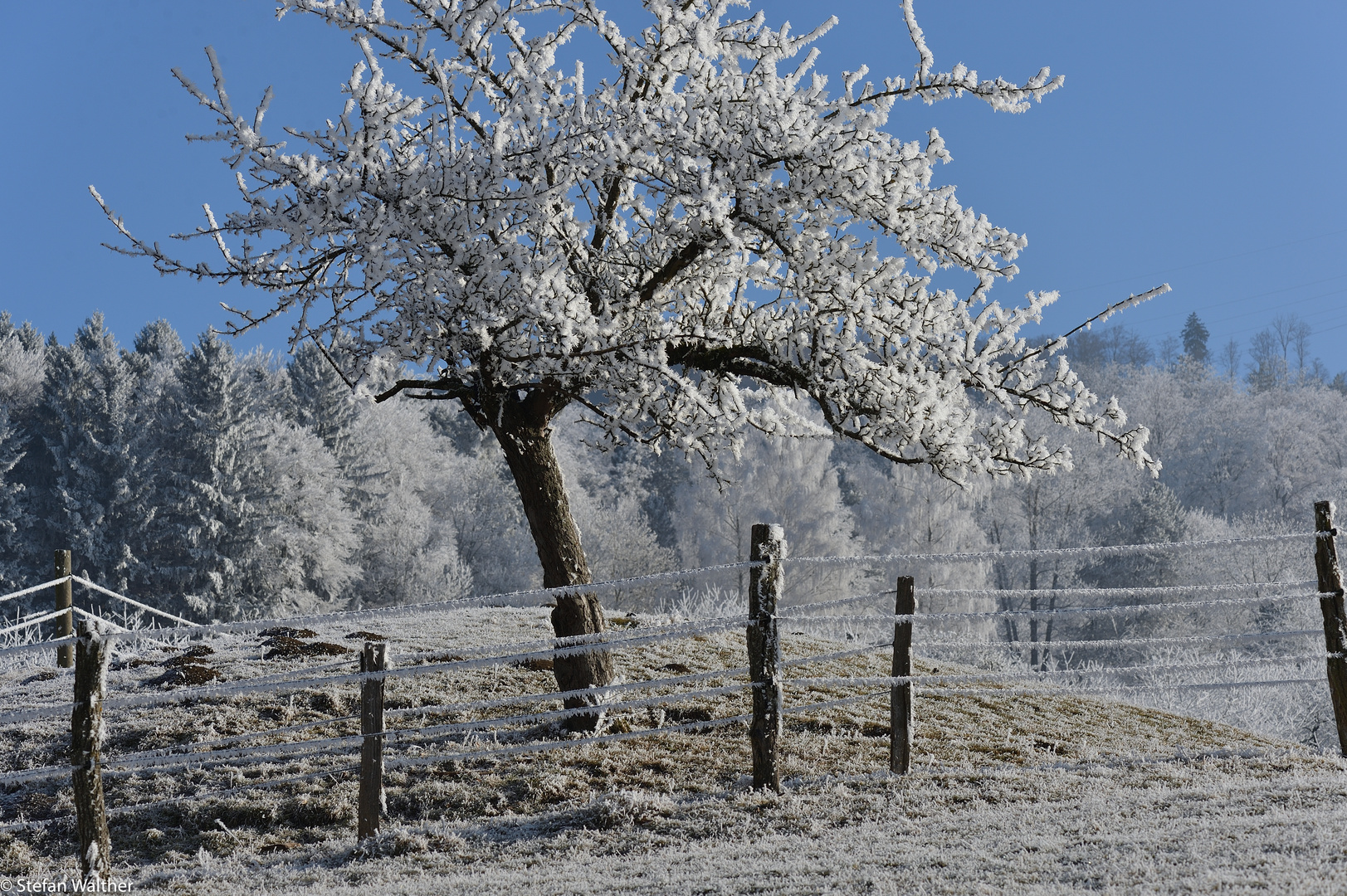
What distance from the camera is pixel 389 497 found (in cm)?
3994

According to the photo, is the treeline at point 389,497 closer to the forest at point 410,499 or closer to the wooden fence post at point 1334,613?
the forest at point 410,499

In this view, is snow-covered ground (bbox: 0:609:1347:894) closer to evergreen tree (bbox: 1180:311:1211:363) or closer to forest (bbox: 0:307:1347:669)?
forest (bbox: 0:307:1347:669)

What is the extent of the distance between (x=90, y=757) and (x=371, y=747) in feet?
5.49

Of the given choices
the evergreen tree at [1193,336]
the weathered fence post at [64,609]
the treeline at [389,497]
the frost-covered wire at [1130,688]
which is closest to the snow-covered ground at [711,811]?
the frost-covered wire at [1130,688]

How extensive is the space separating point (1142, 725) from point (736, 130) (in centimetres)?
802

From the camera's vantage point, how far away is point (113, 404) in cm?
3456

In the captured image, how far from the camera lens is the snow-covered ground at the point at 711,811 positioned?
14.4 feet

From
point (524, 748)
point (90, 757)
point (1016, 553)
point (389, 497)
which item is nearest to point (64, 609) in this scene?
point (90, 757)

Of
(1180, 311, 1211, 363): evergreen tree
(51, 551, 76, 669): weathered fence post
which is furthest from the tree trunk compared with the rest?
(1180, 311, 1211, 363): evergreen tree

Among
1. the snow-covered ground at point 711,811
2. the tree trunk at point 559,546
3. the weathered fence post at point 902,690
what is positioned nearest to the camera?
the snow-covered ground at point 711,811

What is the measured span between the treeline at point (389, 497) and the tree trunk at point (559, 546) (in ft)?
61.7

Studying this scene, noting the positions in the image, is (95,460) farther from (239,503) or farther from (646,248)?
(646,248)

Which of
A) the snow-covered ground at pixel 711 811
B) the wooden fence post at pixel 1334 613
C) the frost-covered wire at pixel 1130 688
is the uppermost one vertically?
the wooden fence post at pixel 1334 613

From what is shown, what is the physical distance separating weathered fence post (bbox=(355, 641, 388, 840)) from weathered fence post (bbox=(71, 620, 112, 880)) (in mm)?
1516
